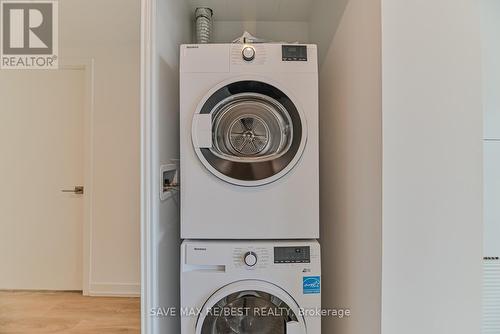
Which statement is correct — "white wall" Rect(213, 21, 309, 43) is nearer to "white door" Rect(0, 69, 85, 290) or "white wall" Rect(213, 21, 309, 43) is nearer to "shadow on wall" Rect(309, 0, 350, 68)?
"shadow on wall" Rect(309, 0, 350, 68)

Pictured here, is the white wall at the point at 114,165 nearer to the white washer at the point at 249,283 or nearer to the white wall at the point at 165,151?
A: the white wall at the point at 165,151

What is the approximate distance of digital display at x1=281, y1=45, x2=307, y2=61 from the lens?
140cm

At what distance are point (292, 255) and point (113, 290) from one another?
206cm

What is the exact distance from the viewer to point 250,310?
4.54 feet

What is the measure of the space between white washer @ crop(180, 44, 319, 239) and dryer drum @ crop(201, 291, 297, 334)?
285 mm

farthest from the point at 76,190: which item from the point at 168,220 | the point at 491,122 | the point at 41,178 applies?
the point at 491,122

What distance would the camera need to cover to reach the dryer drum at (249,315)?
1342mm

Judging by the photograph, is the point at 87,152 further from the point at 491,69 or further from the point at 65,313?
the point at 491,69

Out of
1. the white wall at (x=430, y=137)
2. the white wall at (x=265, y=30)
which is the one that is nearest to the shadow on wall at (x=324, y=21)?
the white wall at (x=265, y=30)

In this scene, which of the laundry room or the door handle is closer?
the laundry room

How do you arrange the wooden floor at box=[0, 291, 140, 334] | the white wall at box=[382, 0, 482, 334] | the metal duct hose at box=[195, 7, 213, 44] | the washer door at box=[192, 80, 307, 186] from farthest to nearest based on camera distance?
1. the wooden floor at box=[0, 291, 140, 334]
2. the metal duct hose at box=[195, 7, 213, 44]
3. the washer door at box=[192, 80, 307, 186]
4. the white wall at box=[382, 0, 482, 334]

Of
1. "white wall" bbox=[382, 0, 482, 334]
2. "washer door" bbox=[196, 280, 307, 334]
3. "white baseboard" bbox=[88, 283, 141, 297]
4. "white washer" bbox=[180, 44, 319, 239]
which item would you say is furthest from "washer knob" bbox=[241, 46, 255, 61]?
"white baseboard" bbox=[88, 283, 141, 297]

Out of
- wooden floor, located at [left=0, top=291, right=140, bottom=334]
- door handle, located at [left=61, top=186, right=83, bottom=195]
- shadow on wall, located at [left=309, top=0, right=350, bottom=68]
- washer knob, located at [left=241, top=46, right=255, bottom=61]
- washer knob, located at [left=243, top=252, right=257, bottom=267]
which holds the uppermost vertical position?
shadow on wall, located at [left=309, top=0, right=350, bottom=68]

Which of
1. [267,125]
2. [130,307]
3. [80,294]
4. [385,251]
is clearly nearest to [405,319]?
[385,251]
